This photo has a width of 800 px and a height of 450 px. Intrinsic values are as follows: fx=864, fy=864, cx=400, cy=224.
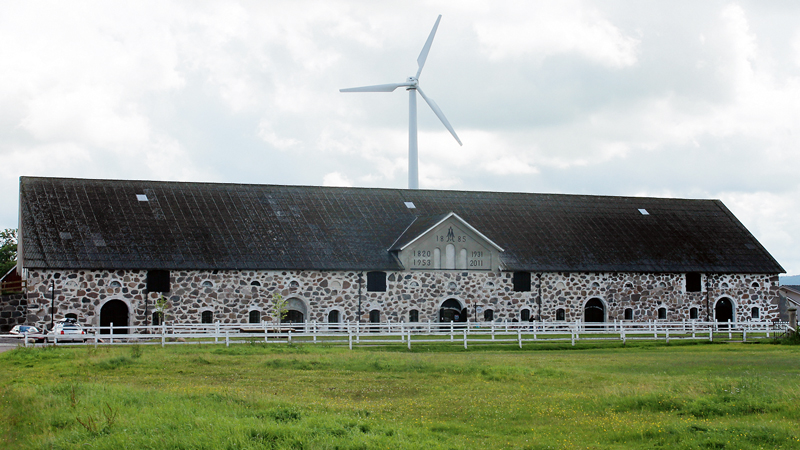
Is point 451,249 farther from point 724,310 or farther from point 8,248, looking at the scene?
point 8,248

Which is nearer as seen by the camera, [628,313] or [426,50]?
[628,313]

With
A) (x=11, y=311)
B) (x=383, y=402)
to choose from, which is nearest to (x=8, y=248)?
(x=11, y=311)

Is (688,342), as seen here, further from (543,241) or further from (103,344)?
(103,344)

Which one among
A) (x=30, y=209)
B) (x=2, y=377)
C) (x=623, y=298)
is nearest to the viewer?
(x=2, y=377)

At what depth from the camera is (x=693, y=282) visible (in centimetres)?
4303

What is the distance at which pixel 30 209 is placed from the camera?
120 ft

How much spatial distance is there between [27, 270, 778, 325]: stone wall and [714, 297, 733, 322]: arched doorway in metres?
0.36

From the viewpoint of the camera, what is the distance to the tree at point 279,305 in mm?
36184

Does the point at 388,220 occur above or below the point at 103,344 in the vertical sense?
above

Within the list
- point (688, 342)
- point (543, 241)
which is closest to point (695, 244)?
point (543, 241)

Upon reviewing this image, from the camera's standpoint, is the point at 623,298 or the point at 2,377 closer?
the point at 2,377

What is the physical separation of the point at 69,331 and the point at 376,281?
12931 mm

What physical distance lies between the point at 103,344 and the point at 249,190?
14158mm

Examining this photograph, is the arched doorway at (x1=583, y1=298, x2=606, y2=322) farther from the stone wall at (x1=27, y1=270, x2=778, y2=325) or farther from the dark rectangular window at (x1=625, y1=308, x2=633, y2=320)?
the dark rectangular window at (x1=625, y1=308, x2=633, y2=320)
